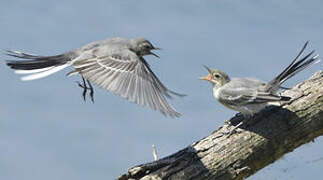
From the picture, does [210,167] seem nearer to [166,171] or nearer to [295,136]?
[166,171]

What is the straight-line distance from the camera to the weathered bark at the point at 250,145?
479 centimetres

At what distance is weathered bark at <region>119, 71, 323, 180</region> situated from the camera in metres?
4.79

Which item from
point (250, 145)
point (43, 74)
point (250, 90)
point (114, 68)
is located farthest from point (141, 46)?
point (250, 145)

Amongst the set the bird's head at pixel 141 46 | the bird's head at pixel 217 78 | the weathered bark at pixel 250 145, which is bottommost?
the weathered bark at pixel 250 145

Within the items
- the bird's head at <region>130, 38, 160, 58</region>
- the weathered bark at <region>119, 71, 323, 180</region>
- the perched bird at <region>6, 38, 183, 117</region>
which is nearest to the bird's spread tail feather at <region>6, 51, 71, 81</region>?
the perched bird at <region>6, 38, 183, 117</region>

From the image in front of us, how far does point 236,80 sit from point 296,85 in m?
0.83

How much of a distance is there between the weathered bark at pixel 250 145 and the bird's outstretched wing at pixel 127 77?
67 cm

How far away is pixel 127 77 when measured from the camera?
542 centimetres

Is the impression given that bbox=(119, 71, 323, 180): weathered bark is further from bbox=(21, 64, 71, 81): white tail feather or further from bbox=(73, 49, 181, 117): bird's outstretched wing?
bbox=(21, 64, 71, 81): white tail feather

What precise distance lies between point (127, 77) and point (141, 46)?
1.34m

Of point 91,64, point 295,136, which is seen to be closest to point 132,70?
point 91,64

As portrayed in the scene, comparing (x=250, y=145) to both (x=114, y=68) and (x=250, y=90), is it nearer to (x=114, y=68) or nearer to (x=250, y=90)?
(x=250, y=90)

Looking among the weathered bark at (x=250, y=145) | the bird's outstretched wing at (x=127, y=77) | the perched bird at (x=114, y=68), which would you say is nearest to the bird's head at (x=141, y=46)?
the perched bird at (x=114, y=68)

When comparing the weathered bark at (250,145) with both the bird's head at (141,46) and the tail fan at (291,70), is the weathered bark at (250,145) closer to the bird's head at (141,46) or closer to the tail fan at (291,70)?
the tail fan at (291,70)
